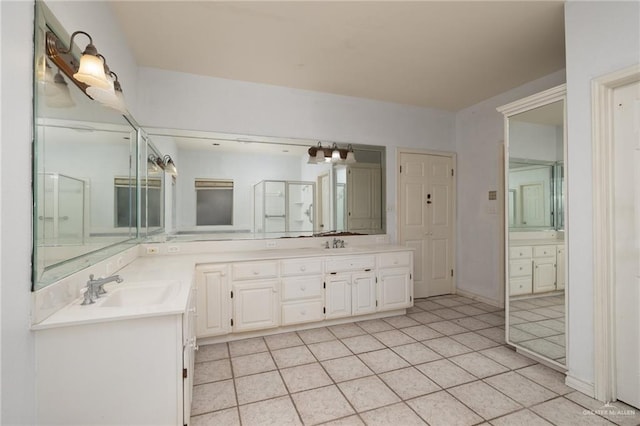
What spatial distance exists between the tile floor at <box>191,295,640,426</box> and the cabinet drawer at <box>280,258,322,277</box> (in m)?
0.63

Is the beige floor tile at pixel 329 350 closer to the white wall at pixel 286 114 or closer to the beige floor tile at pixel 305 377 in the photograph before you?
the beige floor tile at pixel 305 377

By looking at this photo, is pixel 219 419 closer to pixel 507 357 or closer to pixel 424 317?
pixel 507 357

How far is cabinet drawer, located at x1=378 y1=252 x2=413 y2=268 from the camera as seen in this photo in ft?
11.5

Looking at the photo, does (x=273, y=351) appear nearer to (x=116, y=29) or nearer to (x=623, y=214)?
(x=623, y=214)

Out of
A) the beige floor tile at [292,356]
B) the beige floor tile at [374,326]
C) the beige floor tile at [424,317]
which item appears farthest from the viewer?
the beige floor tile at [424,317]

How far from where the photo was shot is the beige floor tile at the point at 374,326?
10.4 feet

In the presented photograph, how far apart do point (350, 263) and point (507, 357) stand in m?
1.63

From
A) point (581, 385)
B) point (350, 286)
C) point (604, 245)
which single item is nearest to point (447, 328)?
point (350, 286)

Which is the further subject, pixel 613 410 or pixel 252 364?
pixel 252 364

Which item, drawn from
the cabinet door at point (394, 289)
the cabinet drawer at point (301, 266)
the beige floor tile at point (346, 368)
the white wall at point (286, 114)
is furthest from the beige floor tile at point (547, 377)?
the white wall at point (286, 114)

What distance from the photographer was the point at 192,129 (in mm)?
3225

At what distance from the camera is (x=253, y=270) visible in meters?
2.93

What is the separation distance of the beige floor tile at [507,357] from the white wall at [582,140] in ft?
1.23

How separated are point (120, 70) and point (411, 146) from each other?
3.48 metres
